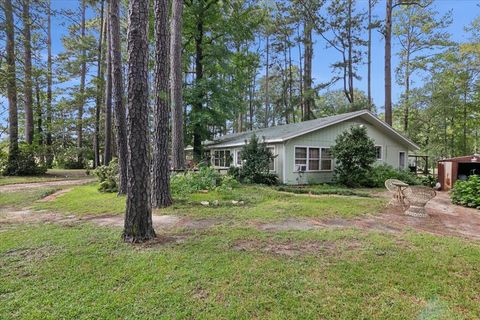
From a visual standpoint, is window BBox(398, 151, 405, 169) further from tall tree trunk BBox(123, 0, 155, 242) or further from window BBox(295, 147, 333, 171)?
tall tree trunk BBox(123, 0, 155, 242)

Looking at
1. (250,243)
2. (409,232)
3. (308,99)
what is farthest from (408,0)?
(250,243)

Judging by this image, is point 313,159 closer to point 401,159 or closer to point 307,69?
point 401,159

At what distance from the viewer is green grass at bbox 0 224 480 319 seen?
2496 millimetres

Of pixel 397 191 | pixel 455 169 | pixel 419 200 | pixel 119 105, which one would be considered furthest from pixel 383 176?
pixel 119 105

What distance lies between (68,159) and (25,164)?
30.7 feet

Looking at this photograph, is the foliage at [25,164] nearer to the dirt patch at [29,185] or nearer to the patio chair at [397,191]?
the dirt patch at [29,185]

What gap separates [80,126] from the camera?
23.7 meters

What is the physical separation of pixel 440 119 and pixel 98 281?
24790 mm

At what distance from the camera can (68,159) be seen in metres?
24.0

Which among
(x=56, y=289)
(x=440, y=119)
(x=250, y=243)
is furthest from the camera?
(x=440, y=119)

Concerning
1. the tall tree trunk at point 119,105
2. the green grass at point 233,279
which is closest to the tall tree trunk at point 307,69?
the tall tree trunk at point 119,105

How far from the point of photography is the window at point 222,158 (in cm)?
1658

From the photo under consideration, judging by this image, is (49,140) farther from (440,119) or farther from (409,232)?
(440,119)

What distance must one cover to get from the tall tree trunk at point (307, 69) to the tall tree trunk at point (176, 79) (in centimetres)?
1349
